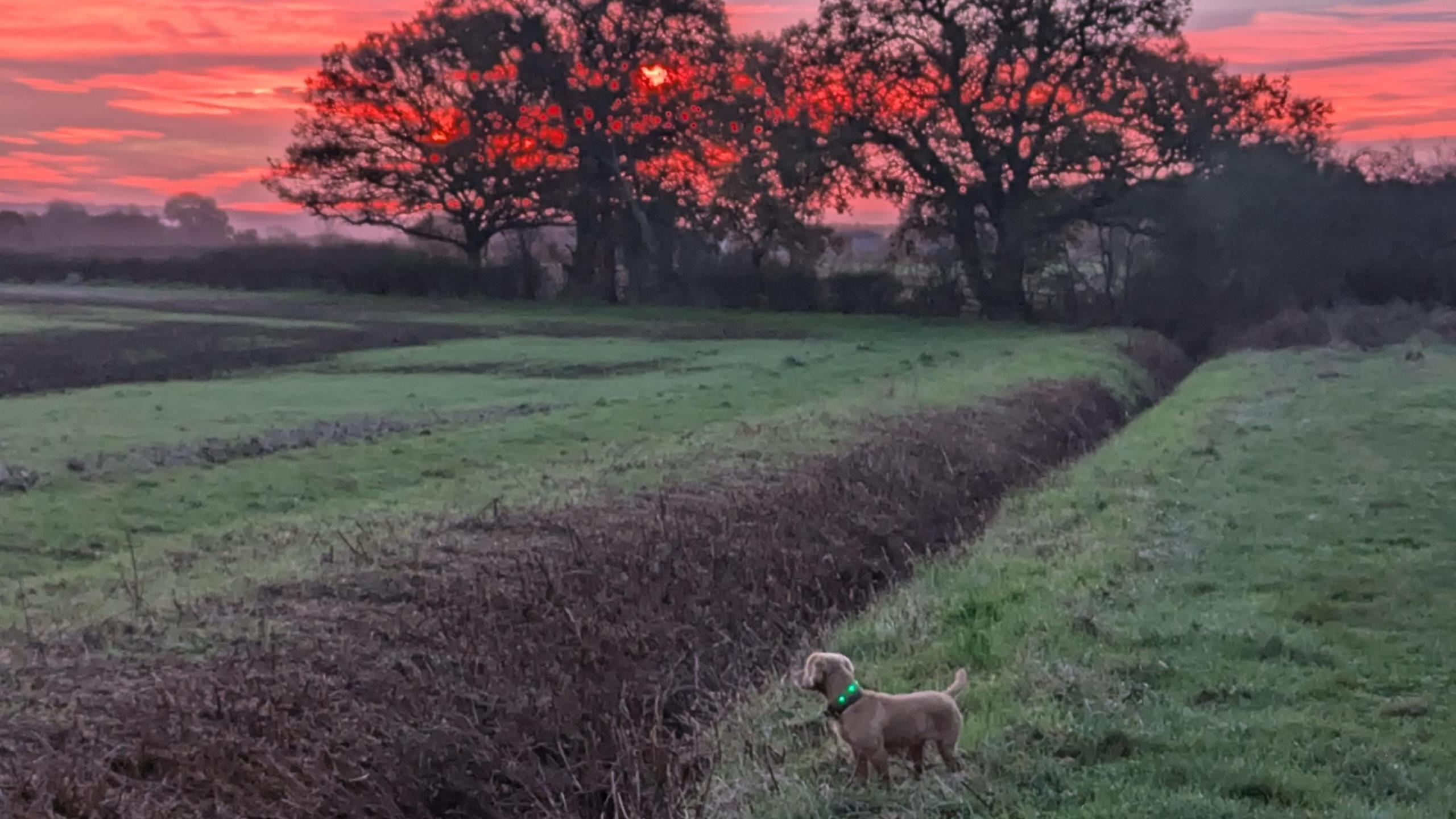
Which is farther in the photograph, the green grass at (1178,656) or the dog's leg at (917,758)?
the dog's leg at (917,758)

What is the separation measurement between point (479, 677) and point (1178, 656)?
515 cm

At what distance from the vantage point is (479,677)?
31.6 feet

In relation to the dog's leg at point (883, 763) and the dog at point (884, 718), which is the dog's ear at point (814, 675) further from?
the dog's leg at point (883, 763)

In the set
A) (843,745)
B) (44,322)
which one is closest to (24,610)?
(843,745)

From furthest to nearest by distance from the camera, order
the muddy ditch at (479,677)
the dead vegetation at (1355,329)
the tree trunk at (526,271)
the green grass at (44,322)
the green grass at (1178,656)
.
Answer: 1. the tree trunk at (526,271)
2. the green grass at (44,322)
3. the dead vegetation at (1355,329)
4. the muddy ditch at (479,677)
5. the green grass at (1178,656)

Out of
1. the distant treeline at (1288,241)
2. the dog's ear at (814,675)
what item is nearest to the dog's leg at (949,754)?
the dog's ear at (814,675)

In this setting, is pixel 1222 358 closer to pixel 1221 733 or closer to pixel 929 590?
pixel 929 590

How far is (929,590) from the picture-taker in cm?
1245

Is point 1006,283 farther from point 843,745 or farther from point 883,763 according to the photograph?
point 883,763

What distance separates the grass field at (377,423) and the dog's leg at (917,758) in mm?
6289

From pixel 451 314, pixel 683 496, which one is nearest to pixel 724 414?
pixel 683 496

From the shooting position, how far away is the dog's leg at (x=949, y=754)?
7109 mm

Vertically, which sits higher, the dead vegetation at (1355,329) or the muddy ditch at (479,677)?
the dead vegetation at (1355,329)

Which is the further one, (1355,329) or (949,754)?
(1355,329)
